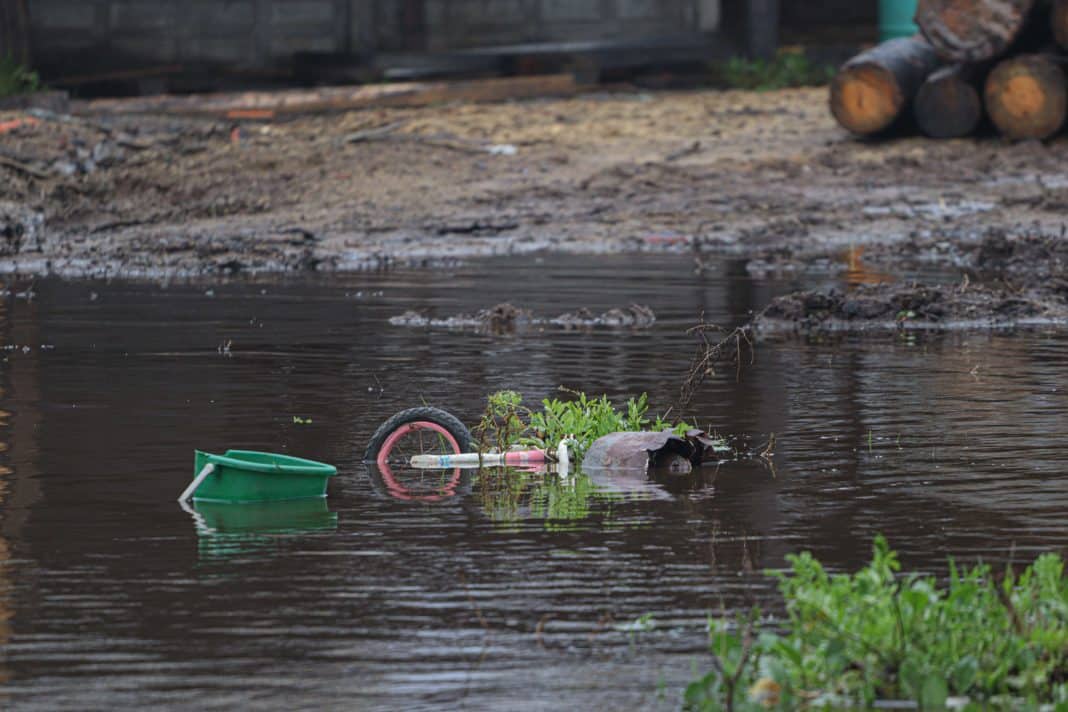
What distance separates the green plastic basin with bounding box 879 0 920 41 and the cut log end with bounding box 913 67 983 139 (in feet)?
16.4

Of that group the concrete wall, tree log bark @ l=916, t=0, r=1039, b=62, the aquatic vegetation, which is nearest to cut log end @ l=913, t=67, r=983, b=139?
tree log bark @ l=916, t=0, r=1039, b=62

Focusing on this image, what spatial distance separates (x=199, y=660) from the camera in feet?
18.5

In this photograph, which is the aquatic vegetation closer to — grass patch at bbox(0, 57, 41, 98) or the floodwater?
the floodwater

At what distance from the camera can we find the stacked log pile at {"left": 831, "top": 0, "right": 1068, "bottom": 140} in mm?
18547

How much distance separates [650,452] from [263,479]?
1678 mm

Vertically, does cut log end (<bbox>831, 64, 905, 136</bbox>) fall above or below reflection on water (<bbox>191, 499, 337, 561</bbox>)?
above

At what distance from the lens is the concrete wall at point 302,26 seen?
25.6 meters

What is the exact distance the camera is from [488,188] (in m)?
19.0

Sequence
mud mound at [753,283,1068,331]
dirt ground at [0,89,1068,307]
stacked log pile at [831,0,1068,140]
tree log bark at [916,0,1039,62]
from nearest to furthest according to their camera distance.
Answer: mud mound at [753,283,1068,331] → dirt ground at [0,89,1068,307] → tree log bark at [916,0,1039,62] → stacked log pile at [831,0,1068,140]

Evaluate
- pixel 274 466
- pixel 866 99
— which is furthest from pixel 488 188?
pixel 274 466

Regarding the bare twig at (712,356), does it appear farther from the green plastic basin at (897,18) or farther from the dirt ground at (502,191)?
Result: the green plastic basin at (897,18)

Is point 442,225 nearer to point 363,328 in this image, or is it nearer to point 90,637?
point 363,328

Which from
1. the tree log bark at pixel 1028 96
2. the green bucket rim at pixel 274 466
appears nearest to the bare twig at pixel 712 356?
the green bucket rim at pixel 274 466

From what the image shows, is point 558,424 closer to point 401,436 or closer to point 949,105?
point 401,436
